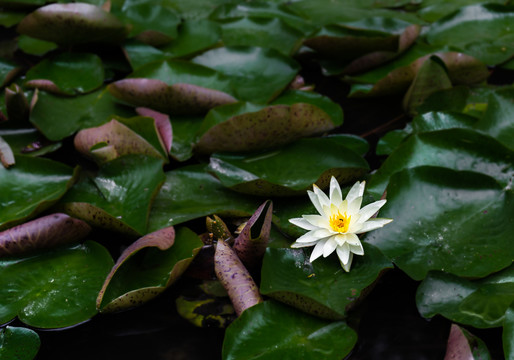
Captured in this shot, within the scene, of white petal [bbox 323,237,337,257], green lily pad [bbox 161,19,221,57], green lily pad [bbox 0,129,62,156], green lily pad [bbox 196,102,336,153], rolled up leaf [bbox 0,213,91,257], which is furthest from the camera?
green lily pad [bbox 161,19,221,57]

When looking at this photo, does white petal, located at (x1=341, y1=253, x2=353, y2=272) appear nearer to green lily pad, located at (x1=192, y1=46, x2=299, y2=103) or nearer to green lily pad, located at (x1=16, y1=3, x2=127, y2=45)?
green lily pad, located at (x1=192, y1=46, x2=299, y2=103)

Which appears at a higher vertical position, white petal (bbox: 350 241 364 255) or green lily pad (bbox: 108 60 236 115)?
green lily pad (bbox: 108 60 236 115)

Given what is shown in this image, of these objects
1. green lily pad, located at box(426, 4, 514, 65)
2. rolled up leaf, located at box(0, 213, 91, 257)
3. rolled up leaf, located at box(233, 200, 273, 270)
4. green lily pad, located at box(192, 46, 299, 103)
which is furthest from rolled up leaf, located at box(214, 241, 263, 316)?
green lily pad, located at box(426, 4, 514, 65)

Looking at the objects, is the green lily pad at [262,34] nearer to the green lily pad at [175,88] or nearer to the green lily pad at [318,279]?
the green lily pad at [175,88]

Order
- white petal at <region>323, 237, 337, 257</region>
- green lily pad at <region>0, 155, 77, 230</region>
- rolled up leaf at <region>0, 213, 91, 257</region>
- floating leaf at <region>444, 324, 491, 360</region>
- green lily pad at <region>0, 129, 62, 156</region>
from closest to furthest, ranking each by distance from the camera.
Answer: floating leaf at <region>444, 324, 491, 360</region>
white petal at <region>323, 237, 337, 257</region>
rolled up leaf at <region>0, 213, 91, 257</region>
green lily pad at <region>0, 155, 77, 230</region>
green lily pad at <region>0, 129, 62, 156</region>

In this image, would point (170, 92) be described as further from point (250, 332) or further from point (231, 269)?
point (250, 332)

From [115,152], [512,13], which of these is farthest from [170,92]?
[512,13]
